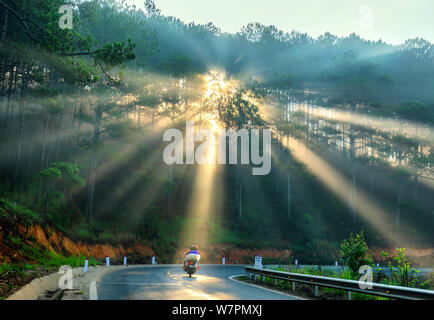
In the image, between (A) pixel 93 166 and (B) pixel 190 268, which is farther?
(A) pixel 93 166

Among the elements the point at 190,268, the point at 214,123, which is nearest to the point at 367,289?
the point at 190,268

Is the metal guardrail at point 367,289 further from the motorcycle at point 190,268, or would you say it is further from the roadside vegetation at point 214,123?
Answer: the roadside vegetation at point 214,123

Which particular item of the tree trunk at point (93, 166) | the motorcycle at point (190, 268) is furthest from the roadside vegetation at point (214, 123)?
the motorcycle at point (190, 268)

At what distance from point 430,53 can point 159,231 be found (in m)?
55.8

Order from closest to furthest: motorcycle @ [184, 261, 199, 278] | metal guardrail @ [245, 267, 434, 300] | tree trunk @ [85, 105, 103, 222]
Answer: metal guardrail @ [245, 267, 434, 300] < motorcycle @ [184, 261, 199, 278] < tree trunk @ [85, 105, 103, 222]

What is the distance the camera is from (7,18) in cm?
2786

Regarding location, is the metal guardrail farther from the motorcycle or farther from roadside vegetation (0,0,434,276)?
roadside vegetation (0,0,434,276)

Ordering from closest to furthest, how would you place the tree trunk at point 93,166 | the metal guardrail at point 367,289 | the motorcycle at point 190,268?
1. the metal guardrail at point 367,289
2. the motorcycle at point 190,268
3. the tree trunk at point 93,166

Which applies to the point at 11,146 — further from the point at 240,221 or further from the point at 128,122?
the point at 240,221

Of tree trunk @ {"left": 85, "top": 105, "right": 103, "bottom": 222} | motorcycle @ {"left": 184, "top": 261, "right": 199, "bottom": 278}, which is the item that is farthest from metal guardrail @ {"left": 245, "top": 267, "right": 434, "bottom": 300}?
tree trunk @ {"left": 85, "top": 105, "right": 103, "bottom": 222}

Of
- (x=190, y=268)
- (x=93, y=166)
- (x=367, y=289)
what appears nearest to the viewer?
(x=367, y=289)

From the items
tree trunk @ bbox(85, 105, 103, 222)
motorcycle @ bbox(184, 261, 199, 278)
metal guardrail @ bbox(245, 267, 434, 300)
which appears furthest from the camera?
tree trunk @ bbox(85, 105, 103, 222)

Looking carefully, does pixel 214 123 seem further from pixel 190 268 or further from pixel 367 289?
pixel 367 289

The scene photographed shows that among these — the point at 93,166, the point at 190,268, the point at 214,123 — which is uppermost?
the point at 214,123
